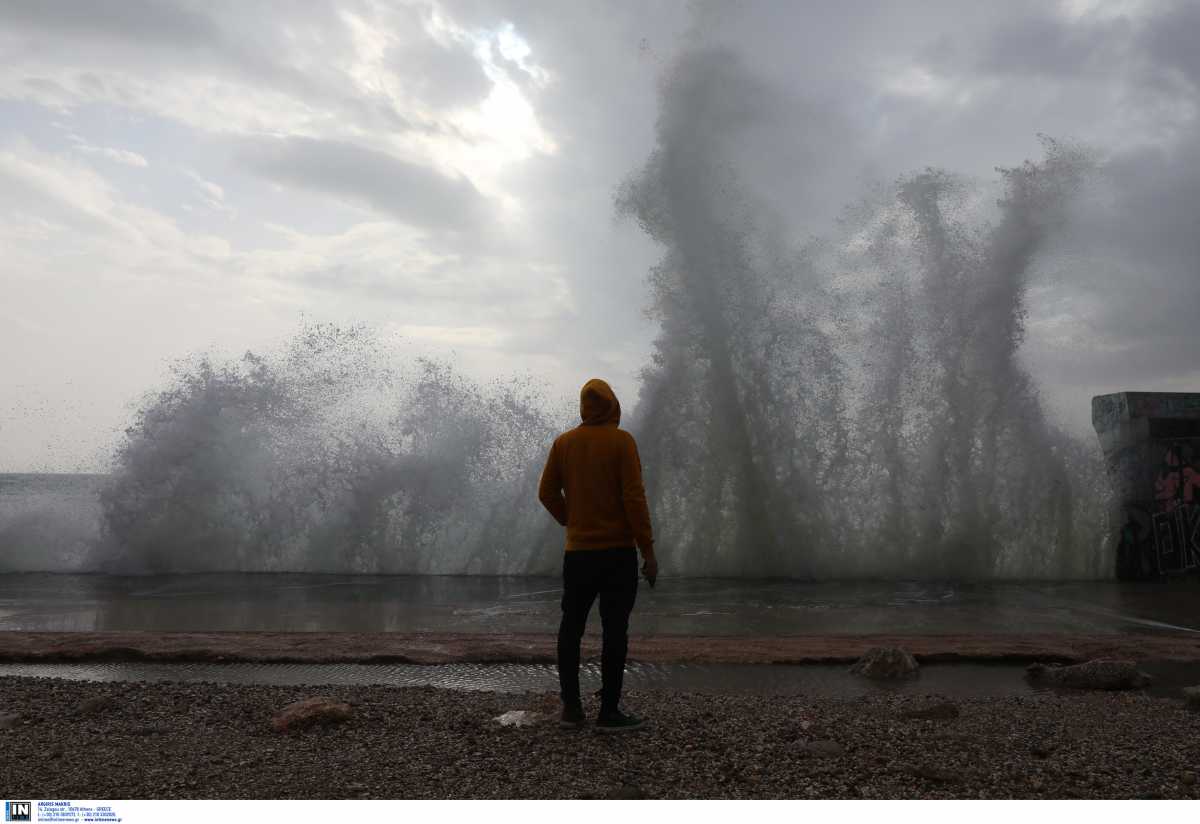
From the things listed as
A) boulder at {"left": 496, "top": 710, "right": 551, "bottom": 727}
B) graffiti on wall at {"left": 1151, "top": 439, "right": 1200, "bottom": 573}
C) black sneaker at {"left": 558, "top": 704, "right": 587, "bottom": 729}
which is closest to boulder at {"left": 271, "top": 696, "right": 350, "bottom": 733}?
boulder at {"left": 496, "top": 710, "right": 551, "bottom": 727}

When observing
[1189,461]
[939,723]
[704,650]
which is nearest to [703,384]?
[1189,461]

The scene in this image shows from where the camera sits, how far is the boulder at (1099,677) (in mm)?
5164

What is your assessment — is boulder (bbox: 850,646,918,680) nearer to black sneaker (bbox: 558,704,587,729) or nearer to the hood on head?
black sneaker (bbox: 558,704,587,729)

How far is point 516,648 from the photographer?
613 cm

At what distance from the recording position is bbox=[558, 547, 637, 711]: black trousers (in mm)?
3887

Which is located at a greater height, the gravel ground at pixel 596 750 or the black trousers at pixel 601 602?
the black trousers at pixel 601 602

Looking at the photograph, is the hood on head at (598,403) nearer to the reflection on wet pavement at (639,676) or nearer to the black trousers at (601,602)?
the black trousers at (601,602)

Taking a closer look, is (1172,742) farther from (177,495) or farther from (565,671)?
(177,495)

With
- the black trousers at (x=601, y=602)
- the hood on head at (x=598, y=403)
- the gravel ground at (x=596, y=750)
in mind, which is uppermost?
the hood on head at (x=598, y=403)

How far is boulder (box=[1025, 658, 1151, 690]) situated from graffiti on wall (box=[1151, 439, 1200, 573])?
1012 cm

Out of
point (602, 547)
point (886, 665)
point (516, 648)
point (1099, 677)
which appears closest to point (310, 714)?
point (602, 547)

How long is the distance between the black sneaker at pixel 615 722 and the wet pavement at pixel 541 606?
11.2 ft

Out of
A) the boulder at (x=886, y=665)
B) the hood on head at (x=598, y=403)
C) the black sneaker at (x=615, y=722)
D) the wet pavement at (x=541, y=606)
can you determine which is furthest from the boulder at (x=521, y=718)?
the wet pavement at (x=541, y=606)

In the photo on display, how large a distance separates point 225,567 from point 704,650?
10817mm
